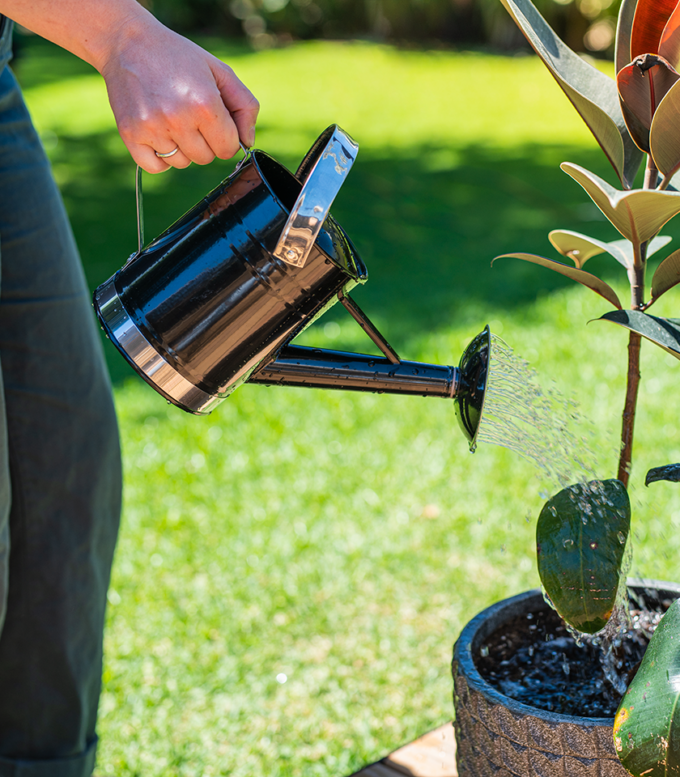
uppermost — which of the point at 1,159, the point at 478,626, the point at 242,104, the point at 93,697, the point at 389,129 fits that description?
the point at 242,104

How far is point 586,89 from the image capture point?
0.99 metres

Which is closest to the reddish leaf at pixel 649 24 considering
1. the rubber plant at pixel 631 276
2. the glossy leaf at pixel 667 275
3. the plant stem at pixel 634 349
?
the rubber plant at pixel 631 276

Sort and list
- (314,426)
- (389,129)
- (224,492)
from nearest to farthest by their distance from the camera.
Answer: (224,492) → (314,426) → (389,129)

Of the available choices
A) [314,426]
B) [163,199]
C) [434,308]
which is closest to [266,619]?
[314,426]

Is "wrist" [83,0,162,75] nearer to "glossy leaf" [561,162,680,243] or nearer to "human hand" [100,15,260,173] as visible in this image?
"human hand" [100,15,260,173]

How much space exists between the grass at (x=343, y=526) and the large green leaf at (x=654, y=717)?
31 centimetres

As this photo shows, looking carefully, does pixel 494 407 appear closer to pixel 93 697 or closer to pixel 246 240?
pixel 246 240

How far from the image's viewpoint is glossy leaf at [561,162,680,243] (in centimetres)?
79

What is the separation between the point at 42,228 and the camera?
143 cm

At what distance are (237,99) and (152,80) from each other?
0.33 feet

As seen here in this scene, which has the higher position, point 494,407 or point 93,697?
point 494,407

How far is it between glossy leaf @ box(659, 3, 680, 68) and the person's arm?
47cm

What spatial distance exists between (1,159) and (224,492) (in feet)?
5.24

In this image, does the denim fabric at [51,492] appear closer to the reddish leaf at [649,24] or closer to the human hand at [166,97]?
the human hand at [166,97]
